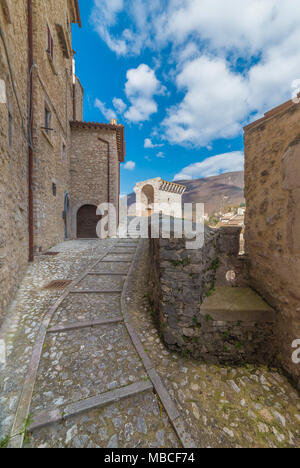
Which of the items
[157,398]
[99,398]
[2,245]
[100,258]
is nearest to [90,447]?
[99,398]

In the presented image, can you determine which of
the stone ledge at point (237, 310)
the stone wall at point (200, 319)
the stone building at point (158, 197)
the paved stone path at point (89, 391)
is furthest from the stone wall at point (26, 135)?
the stone building at point (158, 197)

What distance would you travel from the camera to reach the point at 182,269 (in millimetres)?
2328

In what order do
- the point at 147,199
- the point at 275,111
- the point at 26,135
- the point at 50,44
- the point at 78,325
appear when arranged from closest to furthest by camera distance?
the point at 275,111
the point at 78,325
the point at 26,135
the point at 50,44
the point at 147,199

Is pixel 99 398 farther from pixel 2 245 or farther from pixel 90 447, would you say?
pixel 2 245

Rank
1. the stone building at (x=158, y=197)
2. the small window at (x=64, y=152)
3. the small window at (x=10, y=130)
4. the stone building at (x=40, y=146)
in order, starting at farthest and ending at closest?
1. the stone building at (x=158, y=197)
2. the small window at (x=64, y=152)
3. the small window at (x=10, y=130)
4. the stone building at (x=40, y=146)

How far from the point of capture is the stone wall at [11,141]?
2850 mm

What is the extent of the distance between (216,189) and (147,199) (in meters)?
18.7

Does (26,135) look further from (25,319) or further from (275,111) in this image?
(275,111)

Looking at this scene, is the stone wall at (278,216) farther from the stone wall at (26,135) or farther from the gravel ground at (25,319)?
the stone wall at (26,135)

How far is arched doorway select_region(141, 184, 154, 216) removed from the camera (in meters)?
24.1

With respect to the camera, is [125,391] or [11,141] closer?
[125,391]

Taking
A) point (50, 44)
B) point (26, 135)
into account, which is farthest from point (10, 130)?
point (50, 44)

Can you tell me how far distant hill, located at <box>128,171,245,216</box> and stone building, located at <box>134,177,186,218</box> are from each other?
24.6ft

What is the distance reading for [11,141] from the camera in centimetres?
356
